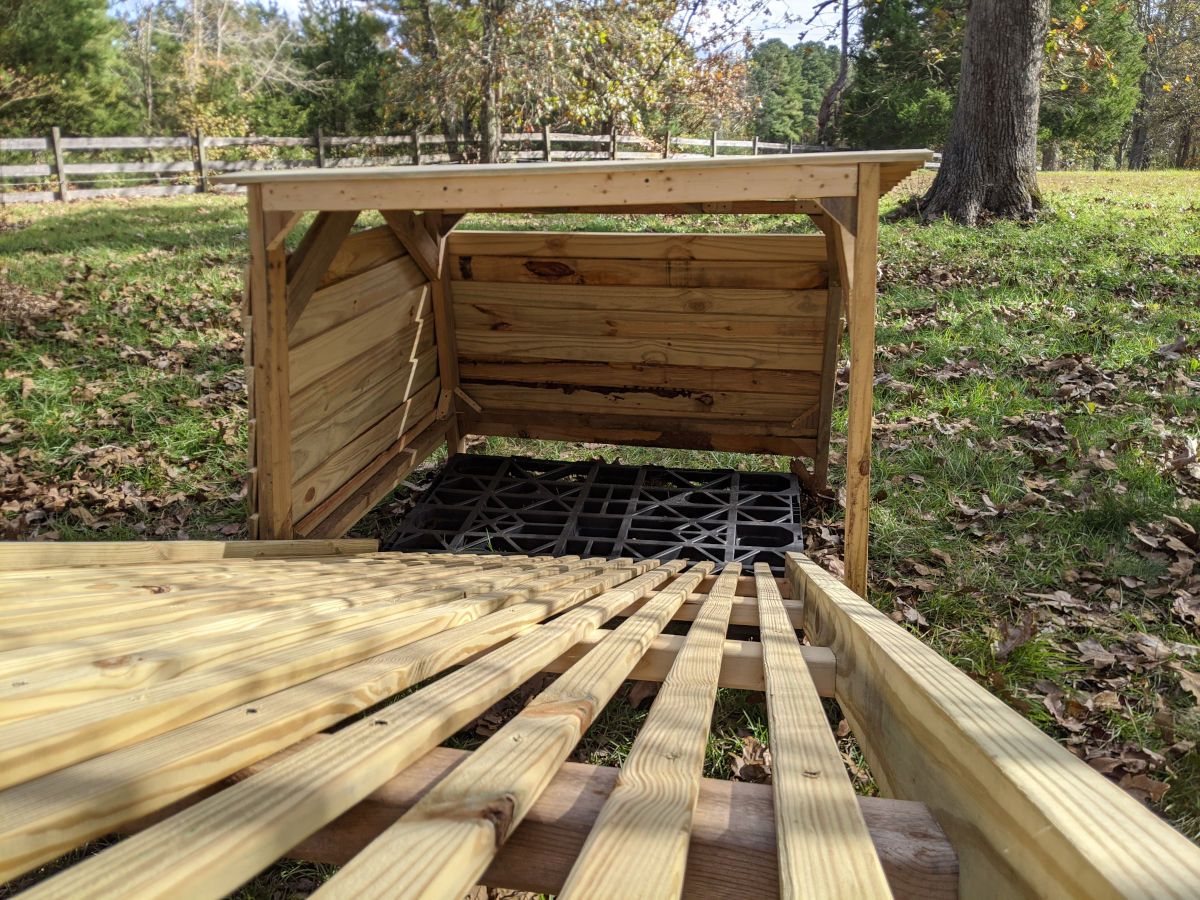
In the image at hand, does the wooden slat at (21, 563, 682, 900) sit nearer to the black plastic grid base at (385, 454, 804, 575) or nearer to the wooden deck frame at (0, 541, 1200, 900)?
the wooden deck frame at (0, 541, 1200, 900)

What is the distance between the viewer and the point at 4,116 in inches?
899

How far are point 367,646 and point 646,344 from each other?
14.6ft

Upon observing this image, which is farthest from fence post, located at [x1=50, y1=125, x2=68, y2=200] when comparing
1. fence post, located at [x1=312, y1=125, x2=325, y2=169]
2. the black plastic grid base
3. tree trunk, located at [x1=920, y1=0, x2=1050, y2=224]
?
tree trunk, located at [x1=920, y1=0, x2=1050, y2=224]

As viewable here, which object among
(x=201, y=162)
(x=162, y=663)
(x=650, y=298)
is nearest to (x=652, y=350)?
(x=650, y=298)

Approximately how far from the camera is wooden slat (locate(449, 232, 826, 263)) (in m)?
5.31

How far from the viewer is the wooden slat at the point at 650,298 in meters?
5.47

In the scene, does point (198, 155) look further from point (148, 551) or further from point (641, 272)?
point (148, 551)

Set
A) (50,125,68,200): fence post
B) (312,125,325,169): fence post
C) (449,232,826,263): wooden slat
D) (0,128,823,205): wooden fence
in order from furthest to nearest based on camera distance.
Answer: (312,125,325,169): fence post < (0,128,823,205): wooden fence < (50,125,68,200): fence post < (449,232,826,263): wooden slat

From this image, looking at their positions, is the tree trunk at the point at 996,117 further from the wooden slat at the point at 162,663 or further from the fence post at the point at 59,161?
the fence post at the point at 59,161

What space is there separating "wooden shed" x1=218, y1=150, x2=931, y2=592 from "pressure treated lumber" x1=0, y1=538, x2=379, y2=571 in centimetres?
19

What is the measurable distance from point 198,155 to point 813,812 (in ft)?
79.3

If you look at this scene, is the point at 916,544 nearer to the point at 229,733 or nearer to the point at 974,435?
the point at 974,435

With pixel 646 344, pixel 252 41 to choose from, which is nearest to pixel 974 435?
pixel 646 344

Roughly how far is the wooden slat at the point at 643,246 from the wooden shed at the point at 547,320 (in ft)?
0.05
